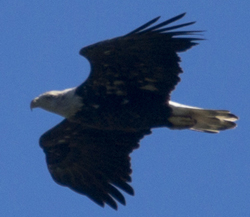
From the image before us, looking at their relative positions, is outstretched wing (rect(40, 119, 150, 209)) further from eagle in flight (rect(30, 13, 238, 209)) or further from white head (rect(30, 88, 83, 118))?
white head (rect(30, 88, 83, 118))

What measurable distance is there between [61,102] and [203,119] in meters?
2.55

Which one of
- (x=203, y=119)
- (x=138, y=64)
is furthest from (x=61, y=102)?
(x=203, y=119)

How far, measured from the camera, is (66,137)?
597 inches

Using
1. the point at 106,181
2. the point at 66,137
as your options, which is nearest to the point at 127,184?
the point at 106,181

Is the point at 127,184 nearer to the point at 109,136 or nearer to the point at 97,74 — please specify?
the point at 109,136

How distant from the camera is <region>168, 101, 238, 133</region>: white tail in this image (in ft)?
46.2

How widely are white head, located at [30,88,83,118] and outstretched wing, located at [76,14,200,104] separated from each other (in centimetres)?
18

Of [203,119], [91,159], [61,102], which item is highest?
[203,119]

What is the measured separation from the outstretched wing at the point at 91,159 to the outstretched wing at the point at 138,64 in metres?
1.12

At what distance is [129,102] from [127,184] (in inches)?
66.3

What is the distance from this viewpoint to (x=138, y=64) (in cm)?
1363

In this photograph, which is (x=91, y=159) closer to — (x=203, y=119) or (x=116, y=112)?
(x=116, y=112)

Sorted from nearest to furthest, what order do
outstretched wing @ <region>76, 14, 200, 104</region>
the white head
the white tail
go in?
outstretched wing @ <region>76, 14, 200, 104</region> < the white head < the white tail

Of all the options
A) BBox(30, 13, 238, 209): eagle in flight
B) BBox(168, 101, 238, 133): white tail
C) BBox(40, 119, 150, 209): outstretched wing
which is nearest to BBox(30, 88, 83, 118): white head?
BBox(30, 13, 238, 209): eagle in flight
